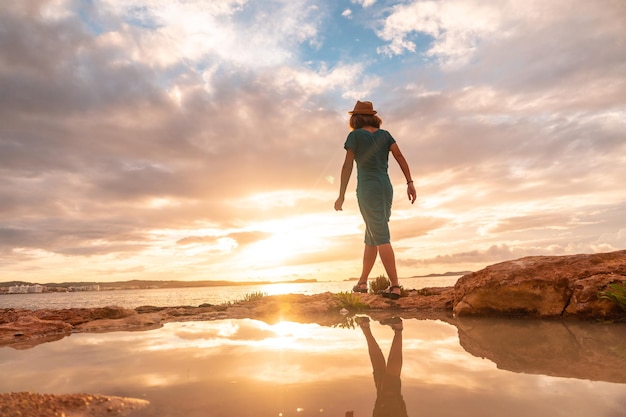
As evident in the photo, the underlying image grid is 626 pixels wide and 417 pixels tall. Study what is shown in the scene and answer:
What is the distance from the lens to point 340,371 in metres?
2.20

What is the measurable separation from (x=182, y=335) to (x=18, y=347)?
4.68ft

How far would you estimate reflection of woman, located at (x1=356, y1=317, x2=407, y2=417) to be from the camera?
159 centimetres

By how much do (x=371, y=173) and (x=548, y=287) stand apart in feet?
10.4

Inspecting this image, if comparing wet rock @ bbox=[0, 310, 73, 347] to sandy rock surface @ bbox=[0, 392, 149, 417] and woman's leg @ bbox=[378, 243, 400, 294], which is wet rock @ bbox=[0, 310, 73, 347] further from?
woman's leg @ bbox=[378, 243, 400, 294]

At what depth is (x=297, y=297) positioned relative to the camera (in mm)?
6867

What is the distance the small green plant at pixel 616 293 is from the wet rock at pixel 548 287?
7 cm

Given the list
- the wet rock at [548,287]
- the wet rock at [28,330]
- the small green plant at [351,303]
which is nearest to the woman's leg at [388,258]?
the small green plant at [351,303]

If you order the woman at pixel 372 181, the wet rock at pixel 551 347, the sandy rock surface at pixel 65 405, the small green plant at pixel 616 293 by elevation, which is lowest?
the wet rock at pixel 551 347

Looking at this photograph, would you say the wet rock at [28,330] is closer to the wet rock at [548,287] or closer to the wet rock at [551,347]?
the wet rock at [551,347]

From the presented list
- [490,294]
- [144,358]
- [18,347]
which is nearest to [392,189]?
[490,294]

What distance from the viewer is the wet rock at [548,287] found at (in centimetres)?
442

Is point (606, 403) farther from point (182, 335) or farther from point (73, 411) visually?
point (182, 335)

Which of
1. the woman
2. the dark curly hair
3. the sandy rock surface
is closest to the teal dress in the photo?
the woman

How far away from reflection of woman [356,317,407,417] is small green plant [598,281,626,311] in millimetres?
2516
